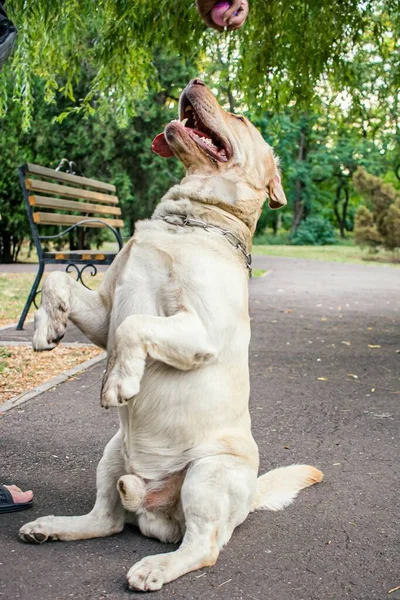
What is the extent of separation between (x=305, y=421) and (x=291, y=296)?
7.48 metres

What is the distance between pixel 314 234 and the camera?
122ft

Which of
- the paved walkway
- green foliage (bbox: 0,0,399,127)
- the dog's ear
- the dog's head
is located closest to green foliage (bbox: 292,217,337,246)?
green foliage (bbox: 0,0,399,127)

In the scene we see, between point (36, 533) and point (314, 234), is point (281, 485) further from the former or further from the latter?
point (314, 234)

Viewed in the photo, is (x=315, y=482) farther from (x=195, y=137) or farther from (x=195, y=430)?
(x=195, y=137)

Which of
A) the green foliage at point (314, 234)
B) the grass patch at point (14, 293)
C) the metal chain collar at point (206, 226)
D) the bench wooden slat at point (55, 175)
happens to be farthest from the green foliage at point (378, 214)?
the metal chain collar at point (206, 226)

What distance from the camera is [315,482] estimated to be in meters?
3.53

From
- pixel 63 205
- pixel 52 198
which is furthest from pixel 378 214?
pixel 52 198

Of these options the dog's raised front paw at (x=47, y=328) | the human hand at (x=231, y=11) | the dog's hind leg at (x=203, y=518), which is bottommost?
the dog's hind leg at (x=203, y=518)

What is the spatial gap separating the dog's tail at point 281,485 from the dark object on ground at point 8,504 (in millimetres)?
1082

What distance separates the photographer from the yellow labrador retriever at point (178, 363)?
2654 millimetres

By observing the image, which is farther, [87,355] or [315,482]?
[87,355]

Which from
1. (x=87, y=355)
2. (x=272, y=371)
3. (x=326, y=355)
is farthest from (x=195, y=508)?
(x=326, y=355)

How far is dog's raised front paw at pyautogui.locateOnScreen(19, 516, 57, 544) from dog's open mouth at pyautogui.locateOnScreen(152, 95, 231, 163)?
178 cm

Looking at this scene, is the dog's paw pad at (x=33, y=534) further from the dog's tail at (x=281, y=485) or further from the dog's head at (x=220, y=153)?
the dog's head at (x=220, y=153)
